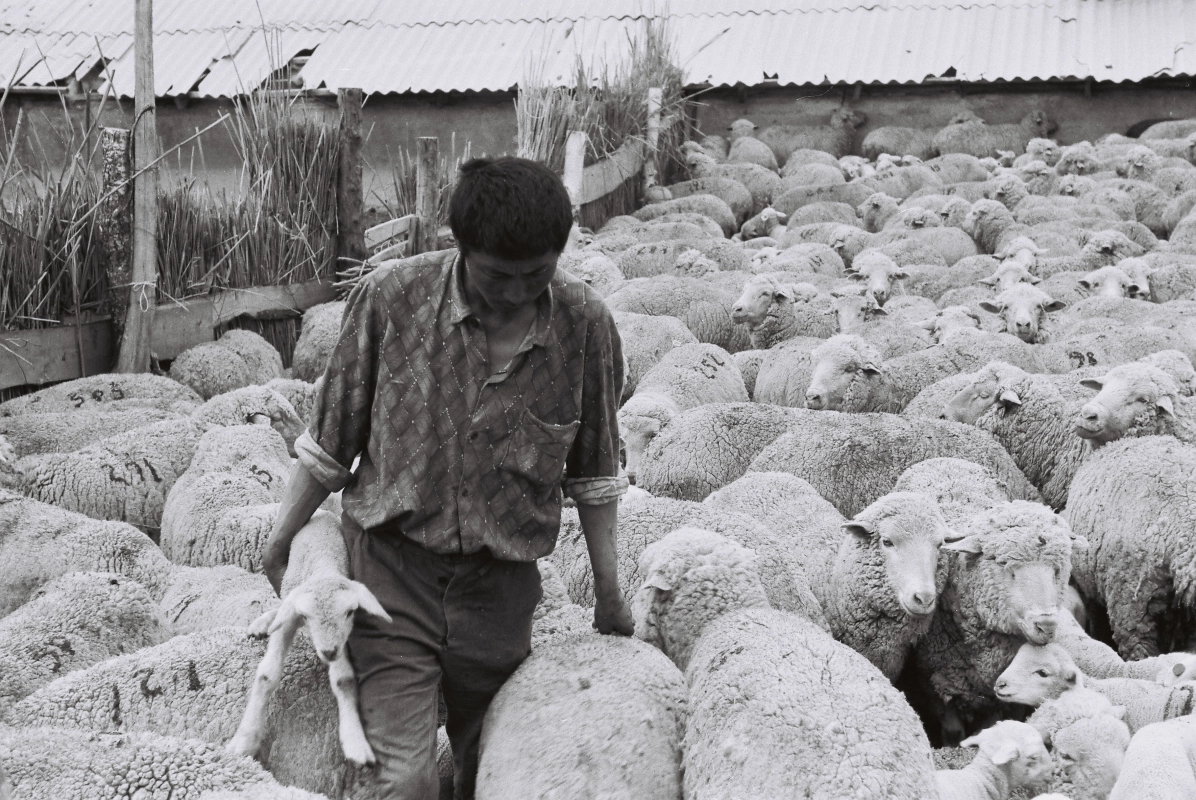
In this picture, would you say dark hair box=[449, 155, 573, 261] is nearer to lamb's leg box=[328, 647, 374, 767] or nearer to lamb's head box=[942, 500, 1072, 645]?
lamb's leg box=[328, 647, 374, 767]

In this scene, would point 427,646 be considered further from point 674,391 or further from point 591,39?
point 591,39

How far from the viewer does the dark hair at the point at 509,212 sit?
2.64 metres

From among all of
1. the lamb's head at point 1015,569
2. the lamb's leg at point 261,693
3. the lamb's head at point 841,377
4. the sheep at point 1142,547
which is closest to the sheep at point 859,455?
the sheep at point 1142,547

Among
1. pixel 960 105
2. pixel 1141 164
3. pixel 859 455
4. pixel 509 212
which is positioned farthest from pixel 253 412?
pixel 960 105

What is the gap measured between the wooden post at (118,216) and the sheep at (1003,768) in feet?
18.1

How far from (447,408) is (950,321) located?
5.33m

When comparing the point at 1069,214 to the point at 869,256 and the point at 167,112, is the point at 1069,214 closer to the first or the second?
the point at 869,256

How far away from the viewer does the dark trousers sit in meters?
2.93

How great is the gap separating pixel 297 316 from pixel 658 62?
25.8 feet

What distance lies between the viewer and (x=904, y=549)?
3.96 m

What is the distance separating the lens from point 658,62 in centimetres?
1513

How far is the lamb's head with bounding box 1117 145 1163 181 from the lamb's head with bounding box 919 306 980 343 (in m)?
6.01

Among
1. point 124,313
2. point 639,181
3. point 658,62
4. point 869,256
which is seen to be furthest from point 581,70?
point 124,313

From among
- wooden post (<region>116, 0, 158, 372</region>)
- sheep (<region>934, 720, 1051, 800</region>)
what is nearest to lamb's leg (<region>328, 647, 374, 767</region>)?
sheep (<region>934, 720, 1051, 800</region>)
